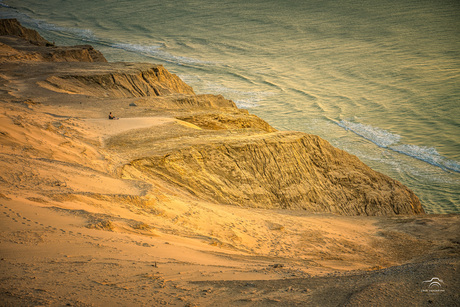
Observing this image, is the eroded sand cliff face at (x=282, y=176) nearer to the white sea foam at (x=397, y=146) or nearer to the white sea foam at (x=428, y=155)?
the white sea foam at (x=428, y=155)

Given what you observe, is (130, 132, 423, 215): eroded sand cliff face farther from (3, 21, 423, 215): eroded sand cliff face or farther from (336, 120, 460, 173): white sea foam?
(336, 120, 460, 173): white sea foam

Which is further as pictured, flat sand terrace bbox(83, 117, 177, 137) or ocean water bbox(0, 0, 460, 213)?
ocean water bbox(0, 0, 460, 213)

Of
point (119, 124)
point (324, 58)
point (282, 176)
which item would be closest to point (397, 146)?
point (282, 176)

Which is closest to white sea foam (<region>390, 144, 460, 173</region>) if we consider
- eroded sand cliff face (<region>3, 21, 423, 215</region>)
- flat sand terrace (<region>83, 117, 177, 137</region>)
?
eroded sand cliff face (<region>3, 21, 423, 215</region>)

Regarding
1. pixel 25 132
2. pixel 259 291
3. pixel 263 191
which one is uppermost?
pixel 25 132

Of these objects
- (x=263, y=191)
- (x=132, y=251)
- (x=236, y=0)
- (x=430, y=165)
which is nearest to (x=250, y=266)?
(x=132, y=251)

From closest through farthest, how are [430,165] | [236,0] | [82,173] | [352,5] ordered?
[82,173] < [430,165] < [352,5] < [236,0]

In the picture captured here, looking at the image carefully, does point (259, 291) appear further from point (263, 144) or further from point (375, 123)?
point (375, 123)
